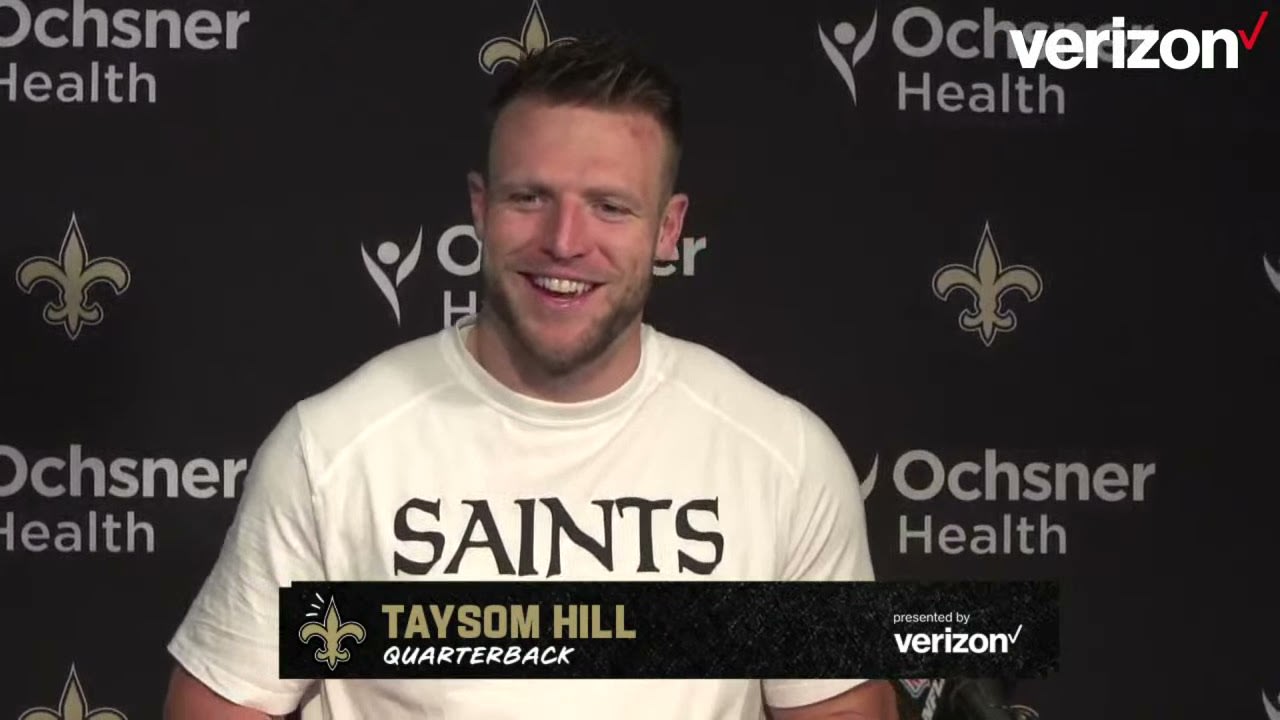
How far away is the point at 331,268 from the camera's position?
235 centimetres

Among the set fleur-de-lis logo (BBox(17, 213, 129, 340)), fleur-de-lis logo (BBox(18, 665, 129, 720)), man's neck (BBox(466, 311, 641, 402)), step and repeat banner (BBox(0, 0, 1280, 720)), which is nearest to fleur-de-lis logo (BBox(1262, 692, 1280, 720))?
step and repeat banner (BBox(0, 0, 1280, 720))

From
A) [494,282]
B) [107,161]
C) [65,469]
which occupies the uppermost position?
[107,161]

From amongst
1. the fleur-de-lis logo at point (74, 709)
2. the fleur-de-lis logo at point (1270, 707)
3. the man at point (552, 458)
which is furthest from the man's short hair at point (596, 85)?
the fleur-de-lis logo at point (1270, 707)

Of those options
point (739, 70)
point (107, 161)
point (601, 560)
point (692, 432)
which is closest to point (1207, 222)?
point (739, 70)

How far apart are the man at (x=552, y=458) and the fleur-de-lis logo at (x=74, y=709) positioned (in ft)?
1.27

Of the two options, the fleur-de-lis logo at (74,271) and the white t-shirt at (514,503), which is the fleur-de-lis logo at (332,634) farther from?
the fleur-de-lis logo at (74,271)

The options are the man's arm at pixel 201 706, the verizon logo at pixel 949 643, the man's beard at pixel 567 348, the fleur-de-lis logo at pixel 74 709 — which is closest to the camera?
the man's arm at pixel 201 706

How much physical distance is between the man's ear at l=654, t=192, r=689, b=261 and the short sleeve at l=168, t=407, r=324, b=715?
501mm

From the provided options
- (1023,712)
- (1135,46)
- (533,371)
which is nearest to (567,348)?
(533,371)

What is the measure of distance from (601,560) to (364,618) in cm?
30

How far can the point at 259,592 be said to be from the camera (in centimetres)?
200

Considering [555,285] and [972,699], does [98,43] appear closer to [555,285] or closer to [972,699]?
[555,285]

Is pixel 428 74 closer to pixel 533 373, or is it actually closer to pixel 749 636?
pixel 533 373

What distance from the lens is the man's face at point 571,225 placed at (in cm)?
206
